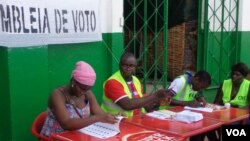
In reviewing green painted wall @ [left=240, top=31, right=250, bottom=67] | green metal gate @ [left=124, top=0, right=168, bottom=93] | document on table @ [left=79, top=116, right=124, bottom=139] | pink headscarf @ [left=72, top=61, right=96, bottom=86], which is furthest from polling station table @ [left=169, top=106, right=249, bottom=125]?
green painted wall @ [left=240, top=31, right=250, bottom=67]

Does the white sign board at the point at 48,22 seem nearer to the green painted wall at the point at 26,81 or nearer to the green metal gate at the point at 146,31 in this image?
the green painted wall at the point at 26,81

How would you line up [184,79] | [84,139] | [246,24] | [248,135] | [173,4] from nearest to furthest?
[248,135]
[84,139]
[184,79]
[173,4]
[246,24]

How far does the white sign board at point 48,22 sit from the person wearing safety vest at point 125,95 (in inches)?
36.1

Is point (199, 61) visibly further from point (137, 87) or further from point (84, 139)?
point (84, 139)

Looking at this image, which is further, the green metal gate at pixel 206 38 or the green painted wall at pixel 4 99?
the green metal gate at pixel 206 38

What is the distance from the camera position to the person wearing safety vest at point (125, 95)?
367cm

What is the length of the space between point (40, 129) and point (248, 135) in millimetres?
1734

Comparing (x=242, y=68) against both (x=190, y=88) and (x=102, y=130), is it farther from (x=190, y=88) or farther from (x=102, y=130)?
(x=102, y=130)

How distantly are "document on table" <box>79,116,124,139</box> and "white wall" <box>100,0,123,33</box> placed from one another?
204 centimetres

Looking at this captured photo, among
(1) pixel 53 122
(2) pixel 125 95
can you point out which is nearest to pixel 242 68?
(2) pixel 125 95

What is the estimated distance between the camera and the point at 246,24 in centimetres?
754

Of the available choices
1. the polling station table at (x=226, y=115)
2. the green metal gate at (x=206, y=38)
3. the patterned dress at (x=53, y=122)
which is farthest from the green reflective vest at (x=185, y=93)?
the green metal gate at (x=206, y=38)

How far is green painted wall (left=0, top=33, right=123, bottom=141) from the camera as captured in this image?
384 centimetres

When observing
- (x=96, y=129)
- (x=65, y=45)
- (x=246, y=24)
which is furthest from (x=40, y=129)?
(x=246, y=24)
